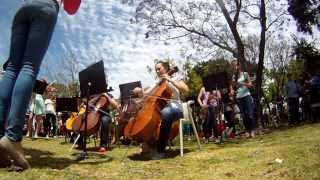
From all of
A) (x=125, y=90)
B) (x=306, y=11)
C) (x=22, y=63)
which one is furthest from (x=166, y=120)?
(x=306, y=11)

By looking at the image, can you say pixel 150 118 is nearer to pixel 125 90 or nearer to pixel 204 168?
pixel 204 168

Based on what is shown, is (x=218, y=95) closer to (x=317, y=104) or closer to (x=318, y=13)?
(x=317, y=104)

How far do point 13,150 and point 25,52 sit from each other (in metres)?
1.00

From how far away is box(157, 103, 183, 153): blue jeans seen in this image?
267 inches

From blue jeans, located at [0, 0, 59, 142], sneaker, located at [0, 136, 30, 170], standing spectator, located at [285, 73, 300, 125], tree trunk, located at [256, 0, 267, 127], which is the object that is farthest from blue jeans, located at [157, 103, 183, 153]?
standing spectator, located at [285, 73, 300, 125]

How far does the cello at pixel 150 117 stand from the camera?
6.75 meters

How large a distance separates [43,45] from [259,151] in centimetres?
311

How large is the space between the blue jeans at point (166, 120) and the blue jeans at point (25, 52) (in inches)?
97.6

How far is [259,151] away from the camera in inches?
242

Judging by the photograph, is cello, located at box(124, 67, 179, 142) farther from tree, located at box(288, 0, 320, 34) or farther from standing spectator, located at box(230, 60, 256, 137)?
tree, located at box(288, 0, 320, 34)

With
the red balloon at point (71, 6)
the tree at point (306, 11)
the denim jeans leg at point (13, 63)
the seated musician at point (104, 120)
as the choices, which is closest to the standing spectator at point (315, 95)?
the tree at point (306, 11)

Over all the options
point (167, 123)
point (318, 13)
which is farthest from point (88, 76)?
point (318, 13)

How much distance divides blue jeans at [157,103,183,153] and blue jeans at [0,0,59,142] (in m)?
2.48

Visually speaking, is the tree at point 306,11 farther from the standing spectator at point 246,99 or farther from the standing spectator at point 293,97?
the standing spectator at point 246,99
